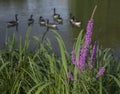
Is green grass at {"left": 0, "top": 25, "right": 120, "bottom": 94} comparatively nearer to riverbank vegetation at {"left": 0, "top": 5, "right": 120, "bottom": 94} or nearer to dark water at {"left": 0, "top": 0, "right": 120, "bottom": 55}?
riverbank vegetation at {"left": 0, "top": 5, "right": 120, "bottom": 94}

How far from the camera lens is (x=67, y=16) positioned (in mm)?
12273

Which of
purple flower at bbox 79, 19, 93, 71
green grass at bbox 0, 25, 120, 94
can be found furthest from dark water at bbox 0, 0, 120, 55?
purple flower at bbox 79, 19, 93, 71

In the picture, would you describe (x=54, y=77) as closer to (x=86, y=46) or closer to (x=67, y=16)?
(x=86, y=46)

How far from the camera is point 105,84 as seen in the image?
7.29ft

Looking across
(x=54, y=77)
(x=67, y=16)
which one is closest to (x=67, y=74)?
(x=54, y=77)

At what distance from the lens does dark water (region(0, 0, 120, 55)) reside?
365 inches

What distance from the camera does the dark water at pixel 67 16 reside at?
9281 millimetres

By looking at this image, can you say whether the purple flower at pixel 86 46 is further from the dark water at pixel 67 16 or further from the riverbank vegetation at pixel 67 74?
the dark water at pixel 67 16

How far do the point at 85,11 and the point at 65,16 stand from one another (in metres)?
1.11

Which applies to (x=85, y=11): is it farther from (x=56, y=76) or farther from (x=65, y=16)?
(x=56, y=76)

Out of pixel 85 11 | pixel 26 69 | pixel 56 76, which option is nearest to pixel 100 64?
pixel 56 76

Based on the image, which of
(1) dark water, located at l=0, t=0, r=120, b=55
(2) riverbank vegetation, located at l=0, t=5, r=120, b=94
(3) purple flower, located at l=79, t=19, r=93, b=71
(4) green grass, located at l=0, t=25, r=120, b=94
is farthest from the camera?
(1) dark water, located at l=0, t=0, r=120, b=55

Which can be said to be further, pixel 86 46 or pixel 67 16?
pixel 67 16

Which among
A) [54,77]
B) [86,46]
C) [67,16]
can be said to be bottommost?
[67,16]
